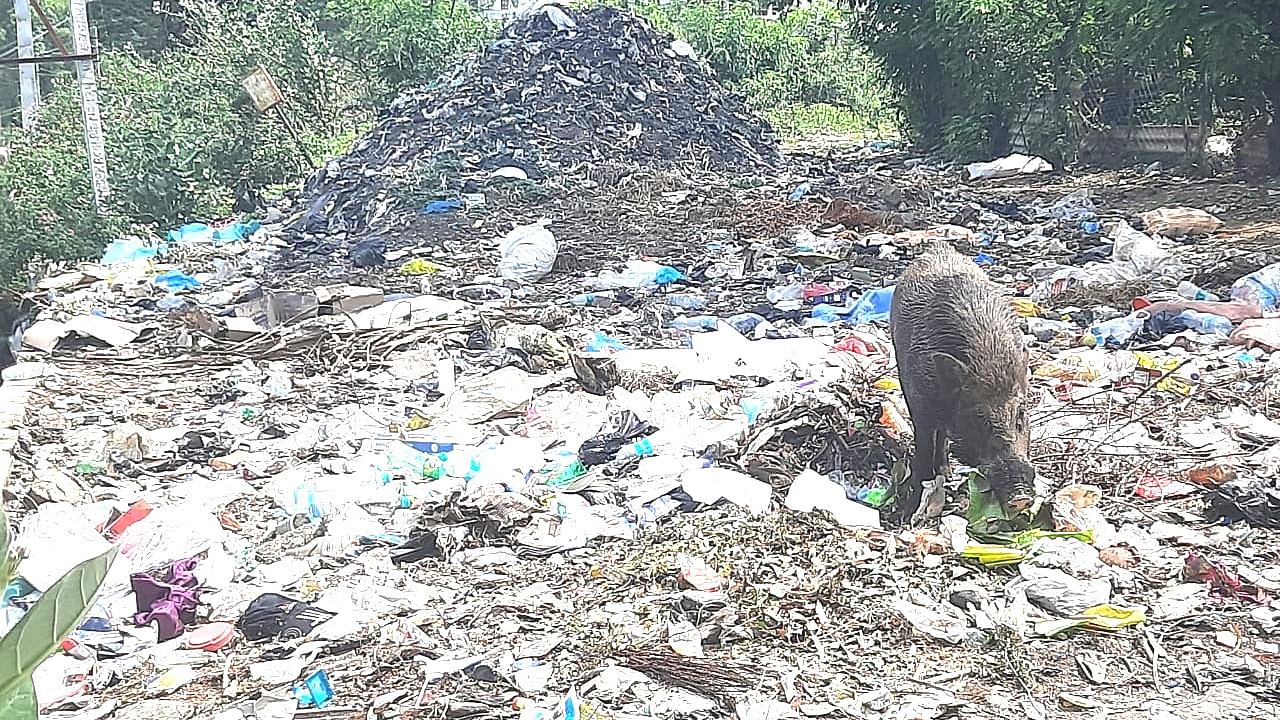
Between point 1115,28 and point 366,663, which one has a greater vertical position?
point 1115,28

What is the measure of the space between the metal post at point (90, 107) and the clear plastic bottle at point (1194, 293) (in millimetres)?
7868

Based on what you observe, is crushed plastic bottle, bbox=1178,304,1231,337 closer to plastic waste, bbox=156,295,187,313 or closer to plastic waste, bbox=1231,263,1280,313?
plastic waste, bbox=1231,263,1280,313

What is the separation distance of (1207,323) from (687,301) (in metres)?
2.96

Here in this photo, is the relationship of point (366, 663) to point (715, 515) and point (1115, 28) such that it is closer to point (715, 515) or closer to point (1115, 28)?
point (715, 515)

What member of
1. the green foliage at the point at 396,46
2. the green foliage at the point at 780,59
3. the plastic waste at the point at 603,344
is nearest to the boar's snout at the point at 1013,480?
the plastic waste at the point at 603,344

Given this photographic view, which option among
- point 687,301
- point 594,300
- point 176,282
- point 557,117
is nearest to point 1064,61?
point 557,117

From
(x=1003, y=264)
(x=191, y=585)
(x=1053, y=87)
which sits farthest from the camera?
(x=1053, y=87)

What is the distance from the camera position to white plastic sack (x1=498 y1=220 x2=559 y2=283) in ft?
28.8

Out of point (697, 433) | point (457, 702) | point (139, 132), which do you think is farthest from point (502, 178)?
point (457, 702)

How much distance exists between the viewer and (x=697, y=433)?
5.00 m

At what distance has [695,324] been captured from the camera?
23.2 feet

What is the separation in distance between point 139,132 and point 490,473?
8.74 metres

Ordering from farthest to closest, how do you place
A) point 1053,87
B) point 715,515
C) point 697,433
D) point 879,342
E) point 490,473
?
point 1053,87
point 879,342
point 697,433
point 490,473
point 715,515

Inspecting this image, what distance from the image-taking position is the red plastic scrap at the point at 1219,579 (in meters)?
3.46
